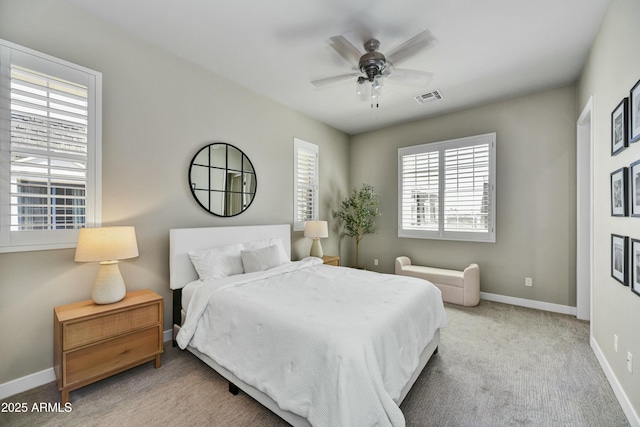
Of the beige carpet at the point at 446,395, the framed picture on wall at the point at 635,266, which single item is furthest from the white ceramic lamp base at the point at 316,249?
the framed picture on wall at the point at 635,266

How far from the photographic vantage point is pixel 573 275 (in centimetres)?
360

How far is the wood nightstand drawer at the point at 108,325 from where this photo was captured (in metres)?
1.95

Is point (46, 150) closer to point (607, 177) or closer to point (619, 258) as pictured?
point (619, 258)

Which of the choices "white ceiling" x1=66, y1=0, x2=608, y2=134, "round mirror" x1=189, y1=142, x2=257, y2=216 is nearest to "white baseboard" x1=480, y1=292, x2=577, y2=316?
"white ceiling" x1=66, y1=0, x2=608, y2=134

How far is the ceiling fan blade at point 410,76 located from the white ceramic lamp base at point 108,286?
9.79 feet

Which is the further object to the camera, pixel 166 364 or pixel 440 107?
pixel 440 107

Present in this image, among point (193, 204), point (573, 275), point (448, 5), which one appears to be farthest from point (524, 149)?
point (193, 204)

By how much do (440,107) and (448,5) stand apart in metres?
2.27

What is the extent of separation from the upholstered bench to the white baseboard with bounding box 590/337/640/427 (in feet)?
4.60

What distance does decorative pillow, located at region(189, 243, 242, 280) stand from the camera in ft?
9.29

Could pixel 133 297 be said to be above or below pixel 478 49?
below

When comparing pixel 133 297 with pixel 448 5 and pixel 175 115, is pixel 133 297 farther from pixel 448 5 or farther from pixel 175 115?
pixel 448 5

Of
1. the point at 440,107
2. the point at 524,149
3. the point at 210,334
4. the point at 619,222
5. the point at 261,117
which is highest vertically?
the point at 440,107

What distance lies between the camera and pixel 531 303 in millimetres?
3889
